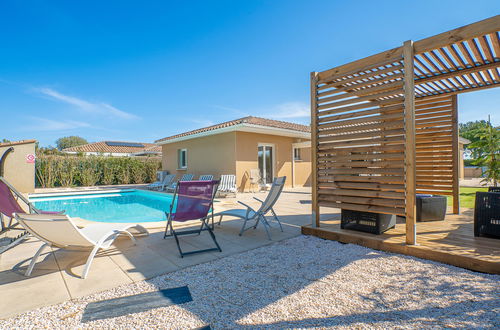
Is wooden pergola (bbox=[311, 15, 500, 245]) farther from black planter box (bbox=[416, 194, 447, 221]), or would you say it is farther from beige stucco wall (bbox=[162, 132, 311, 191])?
beige stucco wall (bbox=[162, 132, 311, 191])

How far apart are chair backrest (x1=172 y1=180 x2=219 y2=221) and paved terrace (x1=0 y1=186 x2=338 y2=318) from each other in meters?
0.50

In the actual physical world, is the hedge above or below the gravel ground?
above

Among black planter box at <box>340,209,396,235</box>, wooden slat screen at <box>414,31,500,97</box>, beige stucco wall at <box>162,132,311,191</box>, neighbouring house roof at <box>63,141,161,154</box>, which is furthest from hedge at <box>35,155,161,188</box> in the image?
wooden slat screen at <box>414,31,500,97</box>

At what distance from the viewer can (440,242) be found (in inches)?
145

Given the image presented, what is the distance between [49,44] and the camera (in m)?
12.4

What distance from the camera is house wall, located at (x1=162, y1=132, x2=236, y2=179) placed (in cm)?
1277

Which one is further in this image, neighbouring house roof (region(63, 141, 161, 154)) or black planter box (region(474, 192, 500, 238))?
neighbouring house roof (region(63, 141, 161, 154))

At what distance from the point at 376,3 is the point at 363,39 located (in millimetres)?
1377

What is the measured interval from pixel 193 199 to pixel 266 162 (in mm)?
9938

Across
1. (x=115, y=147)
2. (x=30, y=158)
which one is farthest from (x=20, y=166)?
(x=115, y=147)

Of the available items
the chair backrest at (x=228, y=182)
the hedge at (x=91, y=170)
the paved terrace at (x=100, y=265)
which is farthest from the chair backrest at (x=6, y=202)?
the hedge at (x=91, y=170)

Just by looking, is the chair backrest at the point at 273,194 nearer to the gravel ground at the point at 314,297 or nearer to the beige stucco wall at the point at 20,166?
the gravel ground at the point at 314,297

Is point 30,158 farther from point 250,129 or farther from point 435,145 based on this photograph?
point 435,145

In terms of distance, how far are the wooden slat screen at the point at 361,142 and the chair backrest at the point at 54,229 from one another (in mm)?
3655
